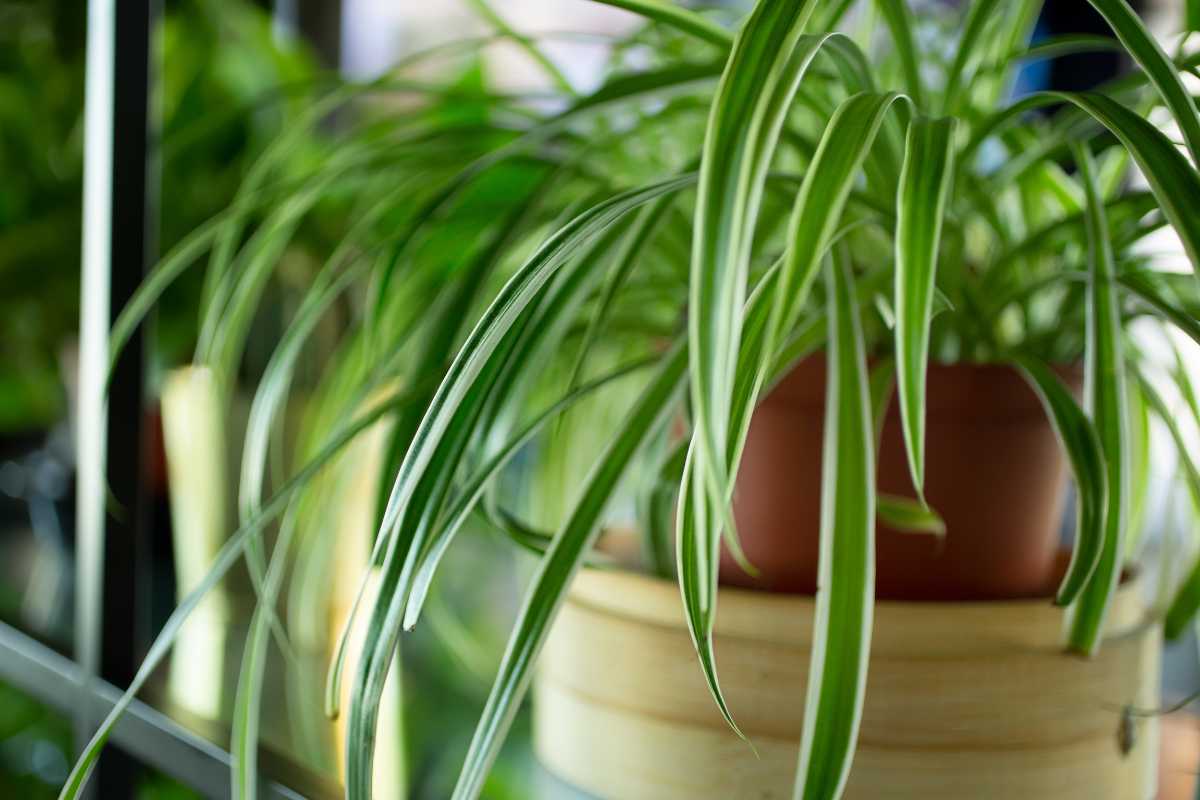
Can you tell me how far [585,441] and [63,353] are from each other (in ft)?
2.15

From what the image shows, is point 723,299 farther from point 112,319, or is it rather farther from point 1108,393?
point 112,319

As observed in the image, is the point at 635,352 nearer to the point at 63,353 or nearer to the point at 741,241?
the point at 741,241

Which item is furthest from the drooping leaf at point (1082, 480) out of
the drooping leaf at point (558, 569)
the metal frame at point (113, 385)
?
the metal frame at point (113, 385)

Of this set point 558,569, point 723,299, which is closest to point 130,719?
point 558,569

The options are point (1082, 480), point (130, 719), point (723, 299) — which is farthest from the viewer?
point (130, 719)

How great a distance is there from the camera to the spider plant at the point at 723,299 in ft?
0.87

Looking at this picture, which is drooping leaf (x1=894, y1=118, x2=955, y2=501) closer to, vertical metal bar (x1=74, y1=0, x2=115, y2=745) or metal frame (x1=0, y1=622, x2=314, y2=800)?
metal frame (x1=0, y1=622, x2=314, y2=800)

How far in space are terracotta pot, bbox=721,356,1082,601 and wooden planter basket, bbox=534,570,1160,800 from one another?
4 centimetres

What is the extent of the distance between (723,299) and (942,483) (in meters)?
0.23

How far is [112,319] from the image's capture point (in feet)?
1.85

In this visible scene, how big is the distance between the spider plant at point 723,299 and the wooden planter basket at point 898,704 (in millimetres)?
24

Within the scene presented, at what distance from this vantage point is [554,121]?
1.33 ft

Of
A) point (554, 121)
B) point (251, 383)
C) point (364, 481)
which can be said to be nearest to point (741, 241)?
point (554, 121)

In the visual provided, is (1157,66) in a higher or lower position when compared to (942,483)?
higher
